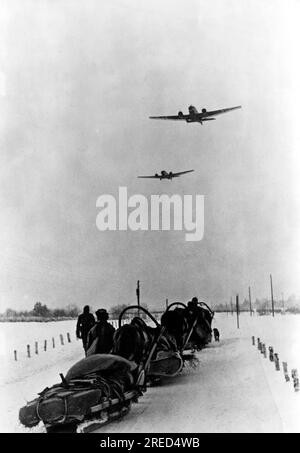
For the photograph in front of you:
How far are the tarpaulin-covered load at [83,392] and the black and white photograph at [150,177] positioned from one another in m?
1.31

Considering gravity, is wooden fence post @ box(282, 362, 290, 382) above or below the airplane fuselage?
below

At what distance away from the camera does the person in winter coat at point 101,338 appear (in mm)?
7684

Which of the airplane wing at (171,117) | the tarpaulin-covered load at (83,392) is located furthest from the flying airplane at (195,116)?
the tarpaulin-covered load at (83,392)

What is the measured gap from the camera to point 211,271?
8.50 metres

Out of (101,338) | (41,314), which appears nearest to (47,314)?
(41,314)

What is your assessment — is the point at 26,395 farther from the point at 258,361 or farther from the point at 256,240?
the point at 256,240

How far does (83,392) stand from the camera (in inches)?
242

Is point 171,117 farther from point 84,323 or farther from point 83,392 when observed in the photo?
point 83,392

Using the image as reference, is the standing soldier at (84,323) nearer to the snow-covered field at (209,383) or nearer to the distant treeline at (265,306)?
the snow-covered field at (209,383)

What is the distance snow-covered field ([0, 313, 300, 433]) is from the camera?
734 centimetres

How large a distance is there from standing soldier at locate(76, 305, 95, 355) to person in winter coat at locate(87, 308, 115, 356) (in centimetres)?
30

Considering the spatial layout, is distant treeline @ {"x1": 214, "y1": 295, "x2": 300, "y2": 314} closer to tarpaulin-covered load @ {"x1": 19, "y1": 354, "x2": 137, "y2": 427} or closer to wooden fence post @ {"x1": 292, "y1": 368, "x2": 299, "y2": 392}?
wooden fence post @ {"x1": 292, "y1": 368, "x2": 299, "y2": 392}

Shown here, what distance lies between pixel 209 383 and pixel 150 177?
10.9 ft

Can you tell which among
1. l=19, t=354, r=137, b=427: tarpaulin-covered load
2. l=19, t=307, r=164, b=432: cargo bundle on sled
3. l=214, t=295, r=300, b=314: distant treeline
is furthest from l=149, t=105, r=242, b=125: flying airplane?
l=19, t=354, r=137, b=427: tarpaulin-covered load
